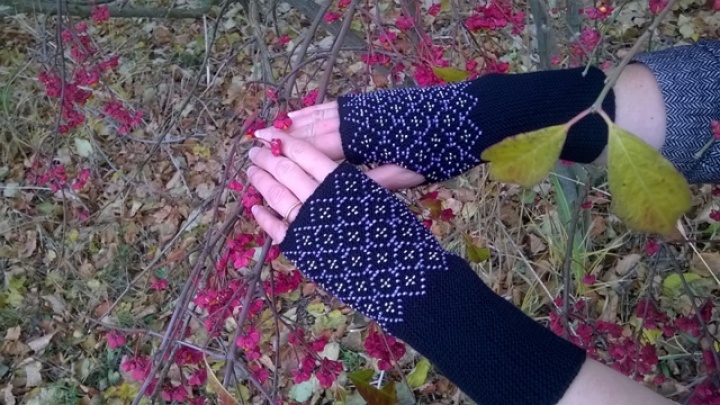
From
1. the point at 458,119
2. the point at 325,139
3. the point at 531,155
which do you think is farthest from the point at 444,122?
the point at 531,155

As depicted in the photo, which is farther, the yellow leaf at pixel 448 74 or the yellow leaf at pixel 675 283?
the yellow leaf at pixel 675 283

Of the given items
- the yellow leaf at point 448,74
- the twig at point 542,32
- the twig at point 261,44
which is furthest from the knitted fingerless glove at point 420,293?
the twig at point 542,32

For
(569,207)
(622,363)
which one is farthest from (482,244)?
(622,363)

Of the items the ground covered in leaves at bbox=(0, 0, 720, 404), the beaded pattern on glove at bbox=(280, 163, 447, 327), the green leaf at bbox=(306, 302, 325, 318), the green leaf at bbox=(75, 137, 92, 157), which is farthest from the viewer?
the green leaf at bbox=(75, 137, 92, 157)

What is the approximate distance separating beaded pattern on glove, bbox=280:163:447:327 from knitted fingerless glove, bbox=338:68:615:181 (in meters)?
0.12

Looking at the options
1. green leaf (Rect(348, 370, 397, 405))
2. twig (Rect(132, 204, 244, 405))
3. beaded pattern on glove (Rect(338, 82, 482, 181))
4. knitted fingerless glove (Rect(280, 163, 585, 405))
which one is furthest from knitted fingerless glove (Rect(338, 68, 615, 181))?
green leaf (Rect(348, 370, 397, 405))

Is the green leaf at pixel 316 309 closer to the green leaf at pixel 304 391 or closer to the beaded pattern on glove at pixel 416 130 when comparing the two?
the green leaf at pixel 304 391

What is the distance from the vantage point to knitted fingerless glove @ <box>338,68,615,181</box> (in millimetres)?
988

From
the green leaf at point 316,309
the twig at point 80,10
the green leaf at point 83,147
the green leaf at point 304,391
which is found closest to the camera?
the twig at point 80,10

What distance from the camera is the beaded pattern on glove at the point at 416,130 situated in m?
0.98

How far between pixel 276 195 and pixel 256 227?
0.45m

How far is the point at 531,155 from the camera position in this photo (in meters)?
0.46

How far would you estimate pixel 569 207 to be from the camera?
1.79 meters

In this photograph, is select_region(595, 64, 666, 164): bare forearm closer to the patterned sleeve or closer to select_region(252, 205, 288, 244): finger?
the patterned sleeve
